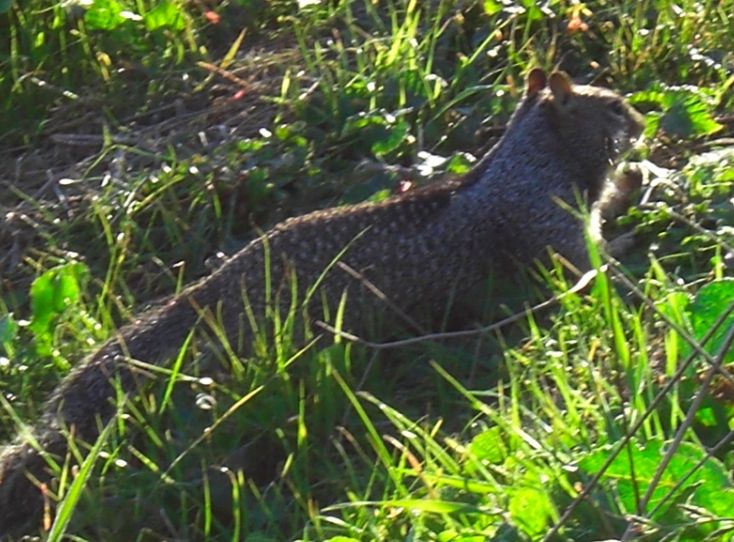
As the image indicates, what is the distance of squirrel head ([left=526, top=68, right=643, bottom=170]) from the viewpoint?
3916 mm

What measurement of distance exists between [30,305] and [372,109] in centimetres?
118

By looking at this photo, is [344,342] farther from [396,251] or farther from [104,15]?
[104,15]

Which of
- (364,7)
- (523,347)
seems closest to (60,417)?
(523,347)

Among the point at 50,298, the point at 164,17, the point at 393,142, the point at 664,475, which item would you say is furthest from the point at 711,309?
the point at 164,17

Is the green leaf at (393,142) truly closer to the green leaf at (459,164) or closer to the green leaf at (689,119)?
the green leaf at (459,164)

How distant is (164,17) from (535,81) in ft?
4.57

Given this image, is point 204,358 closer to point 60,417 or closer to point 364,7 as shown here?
point 60,417

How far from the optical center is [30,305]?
3812mm

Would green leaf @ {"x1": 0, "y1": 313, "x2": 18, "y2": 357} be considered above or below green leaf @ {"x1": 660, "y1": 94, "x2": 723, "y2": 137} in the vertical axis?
below

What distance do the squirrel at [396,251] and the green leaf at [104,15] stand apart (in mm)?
1378

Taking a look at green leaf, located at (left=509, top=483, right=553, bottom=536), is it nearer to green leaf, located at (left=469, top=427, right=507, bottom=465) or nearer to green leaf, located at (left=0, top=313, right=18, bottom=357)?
green leaf, located at (left=469, top=427, right=507, bottom=465)

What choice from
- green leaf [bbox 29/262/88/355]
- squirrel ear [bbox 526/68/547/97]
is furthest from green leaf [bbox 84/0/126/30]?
squirrel ear [bbox 526/68/547/97]

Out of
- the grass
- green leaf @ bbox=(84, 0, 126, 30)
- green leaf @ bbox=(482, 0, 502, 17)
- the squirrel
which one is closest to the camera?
the grass

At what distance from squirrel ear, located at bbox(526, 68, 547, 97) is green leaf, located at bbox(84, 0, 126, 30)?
1.48 metres
